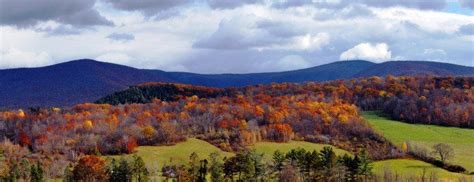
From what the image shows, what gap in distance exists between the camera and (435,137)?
183500 millimetres

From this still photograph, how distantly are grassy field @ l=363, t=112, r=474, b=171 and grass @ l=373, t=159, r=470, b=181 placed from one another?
7.03 metres

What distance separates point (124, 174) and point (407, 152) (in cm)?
7253

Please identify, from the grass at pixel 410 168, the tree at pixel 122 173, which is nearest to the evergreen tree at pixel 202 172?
the tree at pixel 122 173

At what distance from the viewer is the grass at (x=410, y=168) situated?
143m

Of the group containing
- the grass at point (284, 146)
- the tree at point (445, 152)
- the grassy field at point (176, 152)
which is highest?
the tree at point (445, 152)

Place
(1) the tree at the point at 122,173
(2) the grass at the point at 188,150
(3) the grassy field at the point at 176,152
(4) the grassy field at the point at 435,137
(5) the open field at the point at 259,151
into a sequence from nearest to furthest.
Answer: (1) the tree at the point at 122,173, (5) the open field at the point at 259,151, (4) the grassy field at the point at 435,137, (3) the grassy field at the point at 176,152, (2) the grass at the point at 188,150

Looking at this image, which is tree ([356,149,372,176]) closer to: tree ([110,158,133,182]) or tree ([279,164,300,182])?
tree ([279,164,300,182])

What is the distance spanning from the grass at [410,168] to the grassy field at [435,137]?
7.03 meters

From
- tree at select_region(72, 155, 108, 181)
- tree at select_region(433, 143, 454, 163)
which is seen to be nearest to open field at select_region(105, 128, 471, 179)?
tree at select_region(433, 143, 454, 163)

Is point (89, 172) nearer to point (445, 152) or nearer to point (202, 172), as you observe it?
point (202, 172)

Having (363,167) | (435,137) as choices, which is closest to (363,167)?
(363,167)

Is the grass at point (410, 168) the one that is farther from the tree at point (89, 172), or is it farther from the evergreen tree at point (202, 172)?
the tree at point (89, 172)

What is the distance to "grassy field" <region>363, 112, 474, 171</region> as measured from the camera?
529 feet

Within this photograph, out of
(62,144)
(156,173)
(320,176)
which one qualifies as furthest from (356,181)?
(62,144)
